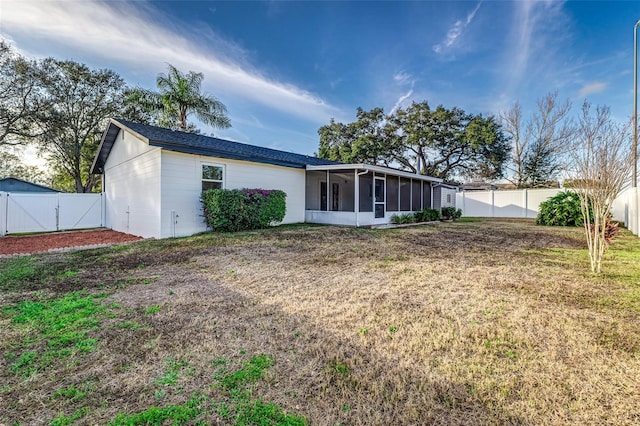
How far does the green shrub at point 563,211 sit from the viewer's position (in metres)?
12.8

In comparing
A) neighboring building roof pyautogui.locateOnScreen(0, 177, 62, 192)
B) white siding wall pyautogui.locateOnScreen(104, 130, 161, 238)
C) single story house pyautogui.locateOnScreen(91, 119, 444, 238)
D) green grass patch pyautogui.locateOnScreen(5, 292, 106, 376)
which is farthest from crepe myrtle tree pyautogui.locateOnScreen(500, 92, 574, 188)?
neighboring building roof pyautogui.locateOnScreen(0, 177, 62, 192)

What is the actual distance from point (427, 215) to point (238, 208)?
33.1ft

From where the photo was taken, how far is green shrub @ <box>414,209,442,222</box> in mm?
14344

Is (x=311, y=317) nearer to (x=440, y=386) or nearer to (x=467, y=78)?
(x=440, y=386)

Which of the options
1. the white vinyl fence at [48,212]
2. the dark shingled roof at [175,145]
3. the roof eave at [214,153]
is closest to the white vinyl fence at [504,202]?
the dark shingled roof at [175,145]

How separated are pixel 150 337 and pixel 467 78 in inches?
667

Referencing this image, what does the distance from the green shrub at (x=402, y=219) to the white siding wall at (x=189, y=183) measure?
5928 millimetres

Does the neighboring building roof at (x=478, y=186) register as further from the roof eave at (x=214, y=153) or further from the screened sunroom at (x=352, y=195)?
the roof eave at (x=214, y=153)

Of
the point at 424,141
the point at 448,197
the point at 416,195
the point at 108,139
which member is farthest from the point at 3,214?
the point at 424,141

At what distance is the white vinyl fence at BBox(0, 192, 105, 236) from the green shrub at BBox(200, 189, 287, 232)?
6.90 m

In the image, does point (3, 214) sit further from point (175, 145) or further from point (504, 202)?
point (504, 202)

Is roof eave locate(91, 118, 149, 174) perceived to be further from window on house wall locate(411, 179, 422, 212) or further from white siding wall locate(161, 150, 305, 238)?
window on house wall locate(411, 179, 422, 212)

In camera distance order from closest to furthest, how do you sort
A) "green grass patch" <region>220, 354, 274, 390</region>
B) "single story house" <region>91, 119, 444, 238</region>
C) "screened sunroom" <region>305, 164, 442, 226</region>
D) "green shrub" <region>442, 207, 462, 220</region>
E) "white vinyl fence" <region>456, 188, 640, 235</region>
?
"green grass patch" <region>220, 354, 274, 390</region> → "single story house" <region>91, 119, 444, 238</region> → "screened sunroom" <region>305, 164, 442, 226</region> → "green shrub" <region>442, 207, 462, 220</region> → "white vinyl fence" <region>456, 188, 640, 235</region>

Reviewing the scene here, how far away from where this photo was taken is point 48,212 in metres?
11.0
